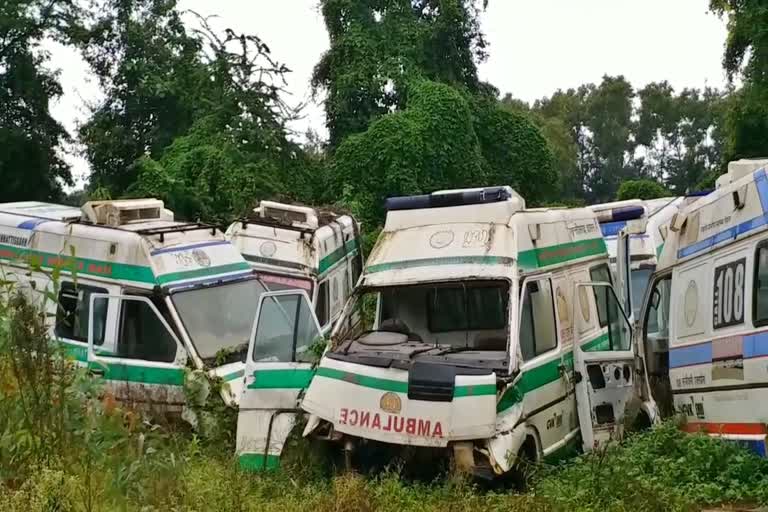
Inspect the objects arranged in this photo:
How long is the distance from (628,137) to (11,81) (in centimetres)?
4303

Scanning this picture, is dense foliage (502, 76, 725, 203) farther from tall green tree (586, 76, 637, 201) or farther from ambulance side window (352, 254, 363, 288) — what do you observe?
ambulance side window (352, 254, 363, 288)

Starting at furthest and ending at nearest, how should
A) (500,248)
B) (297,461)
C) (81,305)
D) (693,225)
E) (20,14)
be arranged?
1. (20,14)
2. (81,305)
3. (693,225)
4. (500,248)
5. (297,461)

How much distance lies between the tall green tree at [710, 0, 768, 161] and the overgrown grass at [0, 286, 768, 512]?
56.0ft

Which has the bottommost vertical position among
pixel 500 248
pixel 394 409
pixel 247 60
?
pixel 394 409

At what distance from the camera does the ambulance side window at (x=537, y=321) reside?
26.9 ft

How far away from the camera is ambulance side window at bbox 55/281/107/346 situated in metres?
11.1

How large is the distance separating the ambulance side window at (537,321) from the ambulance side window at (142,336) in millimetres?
4219

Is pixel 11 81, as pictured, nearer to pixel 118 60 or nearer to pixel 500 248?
pixel 118 60

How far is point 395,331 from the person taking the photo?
890 centimetres

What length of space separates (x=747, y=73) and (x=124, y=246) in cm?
1875

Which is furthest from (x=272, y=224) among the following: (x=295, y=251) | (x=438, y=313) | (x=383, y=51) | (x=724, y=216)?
(x=383, y=51)

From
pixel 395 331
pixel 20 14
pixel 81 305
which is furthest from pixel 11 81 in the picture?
pixel 395 331

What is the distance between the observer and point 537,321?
334 inches

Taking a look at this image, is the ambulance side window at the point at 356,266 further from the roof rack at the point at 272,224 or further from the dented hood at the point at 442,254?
the dented hood at the point at 442,254
